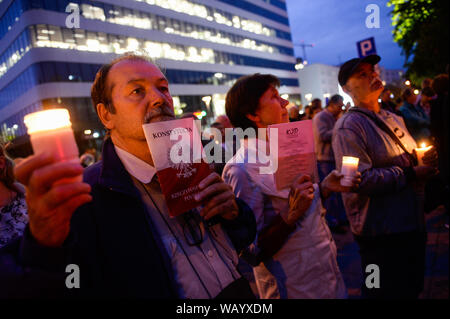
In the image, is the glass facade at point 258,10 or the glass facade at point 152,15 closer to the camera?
the glass facade at point 152,15

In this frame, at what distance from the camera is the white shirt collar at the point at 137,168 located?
52.2 inches

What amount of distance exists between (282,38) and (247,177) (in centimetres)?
5343

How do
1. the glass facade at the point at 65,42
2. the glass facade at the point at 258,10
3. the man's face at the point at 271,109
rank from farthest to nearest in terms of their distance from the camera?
the glass facade at the point at 258,10 < the glass facade at the point at 65,42 < the man's face at the point at 271,109

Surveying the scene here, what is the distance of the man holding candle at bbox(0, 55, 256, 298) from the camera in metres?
0.96

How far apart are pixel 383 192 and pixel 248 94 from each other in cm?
137

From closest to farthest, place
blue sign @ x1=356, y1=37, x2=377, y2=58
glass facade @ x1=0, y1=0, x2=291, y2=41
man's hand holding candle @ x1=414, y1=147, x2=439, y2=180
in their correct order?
man's hand holding candle @ x1=414, y1=147, x2=439, y2=180
blue sign @ x1=356, y1=37, x2=377, y2=58
glass facade @ x1=0, y1=0, x2=291, y2=41

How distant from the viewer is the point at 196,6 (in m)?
34.0

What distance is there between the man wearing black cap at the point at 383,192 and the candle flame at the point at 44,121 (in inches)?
80.9

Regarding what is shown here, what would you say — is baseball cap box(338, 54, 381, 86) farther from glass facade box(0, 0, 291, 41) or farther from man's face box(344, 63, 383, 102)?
glass facade box(0, 0, 291, 41)

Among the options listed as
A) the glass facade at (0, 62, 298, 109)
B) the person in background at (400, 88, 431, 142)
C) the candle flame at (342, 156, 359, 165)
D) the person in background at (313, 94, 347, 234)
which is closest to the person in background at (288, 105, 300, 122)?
the candle flame at (342, 156, 359, 165)

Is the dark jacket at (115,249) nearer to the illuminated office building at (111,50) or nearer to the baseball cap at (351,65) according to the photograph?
the baseball cap at (351,65)

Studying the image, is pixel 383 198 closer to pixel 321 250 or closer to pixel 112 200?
pixel 321 250

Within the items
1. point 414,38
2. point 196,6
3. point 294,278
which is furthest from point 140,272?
point 196,6

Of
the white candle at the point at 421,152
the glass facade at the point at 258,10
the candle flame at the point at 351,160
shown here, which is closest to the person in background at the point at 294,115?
the candle flame at the point at 351,160
